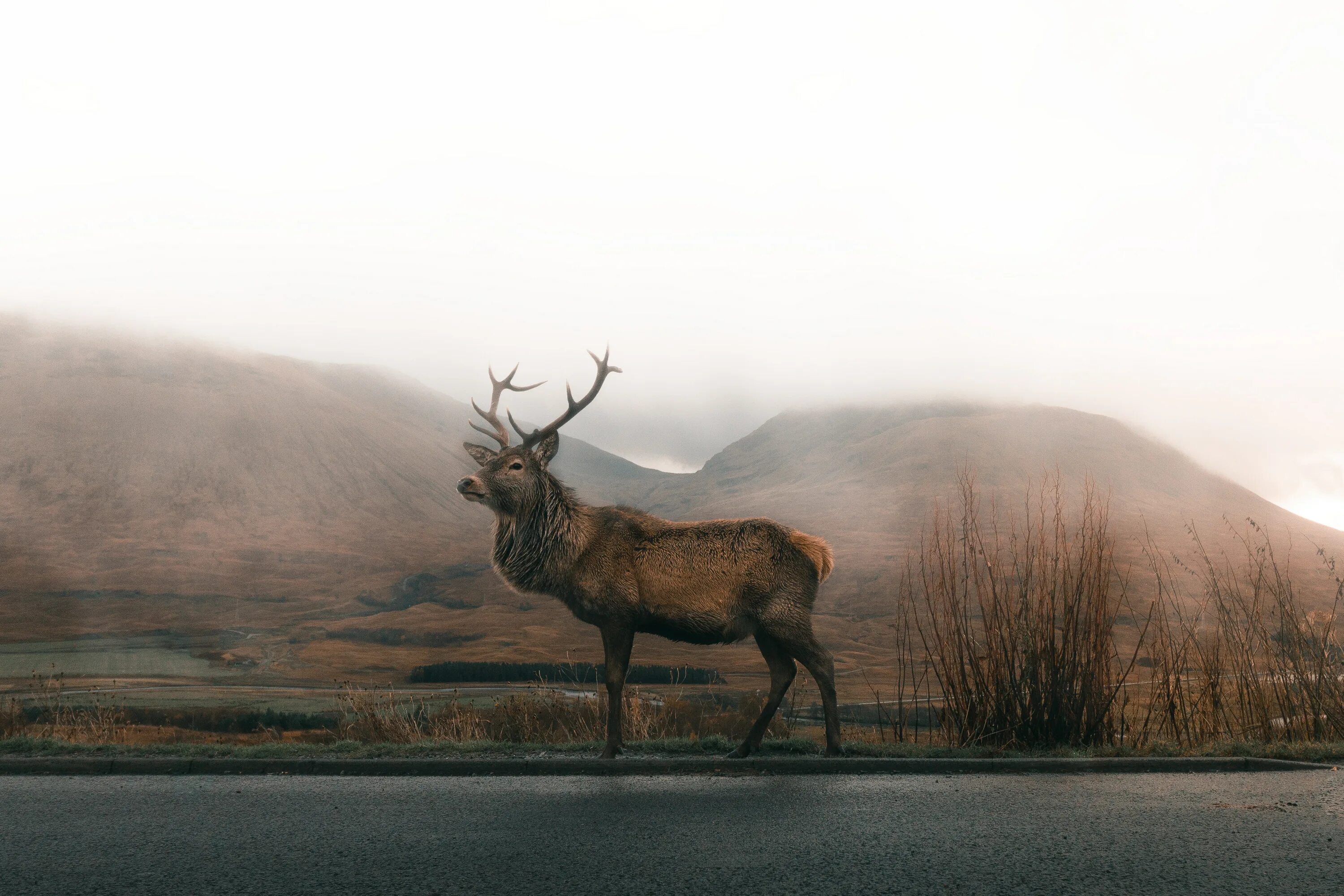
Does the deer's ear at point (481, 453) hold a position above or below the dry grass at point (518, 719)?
above

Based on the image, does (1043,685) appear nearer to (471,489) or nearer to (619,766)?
(619,766)

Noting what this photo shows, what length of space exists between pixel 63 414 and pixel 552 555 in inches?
5026

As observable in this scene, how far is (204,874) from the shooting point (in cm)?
486

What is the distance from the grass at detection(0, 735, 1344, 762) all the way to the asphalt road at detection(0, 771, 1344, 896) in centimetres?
91

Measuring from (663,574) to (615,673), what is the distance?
940mm

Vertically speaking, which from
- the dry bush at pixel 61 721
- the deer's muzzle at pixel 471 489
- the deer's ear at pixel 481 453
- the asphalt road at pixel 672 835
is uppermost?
the deer's ear at pixel 481 453

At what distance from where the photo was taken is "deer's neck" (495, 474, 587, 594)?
9.26 m

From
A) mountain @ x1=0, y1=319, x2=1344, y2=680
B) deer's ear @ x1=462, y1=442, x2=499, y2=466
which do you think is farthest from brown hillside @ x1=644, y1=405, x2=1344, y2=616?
deer's ear @ x1=462, y1=442, x2=499, y2=466

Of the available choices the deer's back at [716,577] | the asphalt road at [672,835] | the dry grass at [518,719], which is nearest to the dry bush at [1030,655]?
the deer's back at [716,577]

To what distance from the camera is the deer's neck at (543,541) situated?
9258 millimetres

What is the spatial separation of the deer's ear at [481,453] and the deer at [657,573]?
19mm

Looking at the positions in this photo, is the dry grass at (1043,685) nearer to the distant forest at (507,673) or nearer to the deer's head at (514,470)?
the deer's head at (514,470)

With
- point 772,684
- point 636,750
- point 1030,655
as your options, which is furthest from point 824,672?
point 1030,655

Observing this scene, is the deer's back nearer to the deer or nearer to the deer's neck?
the deer
